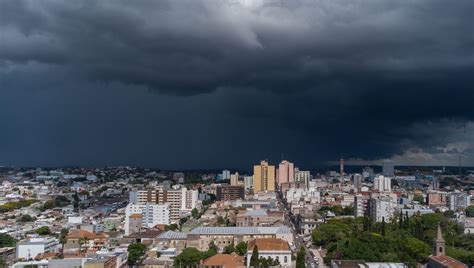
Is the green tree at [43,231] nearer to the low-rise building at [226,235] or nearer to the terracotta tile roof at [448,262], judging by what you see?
the low-rise building at [226,235]

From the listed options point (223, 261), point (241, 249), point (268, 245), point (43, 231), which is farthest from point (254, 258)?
point (43, 231)

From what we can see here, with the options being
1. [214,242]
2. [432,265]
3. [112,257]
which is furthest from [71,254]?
[432,265]

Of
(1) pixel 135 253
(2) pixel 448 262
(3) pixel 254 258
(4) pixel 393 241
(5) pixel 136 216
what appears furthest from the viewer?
(5) pixel 136 216

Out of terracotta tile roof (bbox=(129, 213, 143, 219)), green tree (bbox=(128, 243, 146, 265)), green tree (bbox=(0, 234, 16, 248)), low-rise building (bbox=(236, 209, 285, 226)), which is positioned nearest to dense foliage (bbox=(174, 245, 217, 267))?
green tree (bbox=(128, 243, 146, 265))

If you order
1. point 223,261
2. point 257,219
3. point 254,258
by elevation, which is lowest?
point 257,219

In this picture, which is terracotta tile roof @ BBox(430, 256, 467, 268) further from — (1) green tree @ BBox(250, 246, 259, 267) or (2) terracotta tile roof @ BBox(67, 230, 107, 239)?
(2) terracotta tile roof @ BBox(67, 230, 107, 239)

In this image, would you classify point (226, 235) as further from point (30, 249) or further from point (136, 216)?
point (30, 249)

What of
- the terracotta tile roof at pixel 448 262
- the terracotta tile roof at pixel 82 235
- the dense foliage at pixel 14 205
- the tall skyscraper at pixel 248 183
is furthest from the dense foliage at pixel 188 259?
the tall skyscraper at pixel 248 183

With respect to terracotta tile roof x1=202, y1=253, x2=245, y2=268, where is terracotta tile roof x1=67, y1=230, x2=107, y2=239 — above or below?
below
